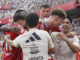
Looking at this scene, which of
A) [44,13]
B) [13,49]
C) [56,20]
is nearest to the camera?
[56,20]

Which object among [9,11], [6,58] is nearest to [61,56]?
[6,58]

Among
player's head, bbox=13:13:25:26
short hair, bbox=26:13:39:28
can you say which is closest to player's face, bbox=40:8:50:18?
player's head, bbox=13:13:25:26

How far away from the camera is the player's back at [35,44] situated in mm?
1866

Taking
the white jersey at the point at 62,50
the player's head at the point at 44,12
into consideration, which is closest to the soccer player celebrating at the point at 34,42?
the white jersey at the point at 62,50

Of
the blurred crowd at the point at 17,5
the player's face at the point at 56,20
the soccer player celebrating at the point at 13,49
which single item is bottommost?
the blurred crowd at the point at 17,5

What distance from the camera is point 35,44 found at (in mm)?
1868

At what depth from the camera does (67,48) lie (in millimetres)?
2172

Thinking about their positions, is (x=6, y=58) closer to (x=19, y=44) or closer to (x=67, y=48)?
(x=19, y=44)

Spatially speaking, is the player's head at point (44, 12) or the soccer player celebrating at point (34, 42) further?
the player's head at point (44, 12)

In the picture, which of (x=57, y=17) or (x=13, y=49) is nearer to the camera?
(x=57, y=17)

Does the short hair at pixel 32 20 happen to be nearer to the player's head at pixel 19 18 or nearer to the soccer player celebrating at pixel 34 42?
the soccer player celebrating at pixel 34 42

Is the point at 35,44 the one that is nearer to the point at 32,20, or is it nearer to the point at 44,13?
the point at 32,20

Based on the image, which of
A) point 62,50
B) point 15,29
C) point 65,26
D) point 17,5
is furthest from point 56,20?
point 17,5

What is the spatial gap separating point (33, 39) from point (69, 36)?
528 millimetres
